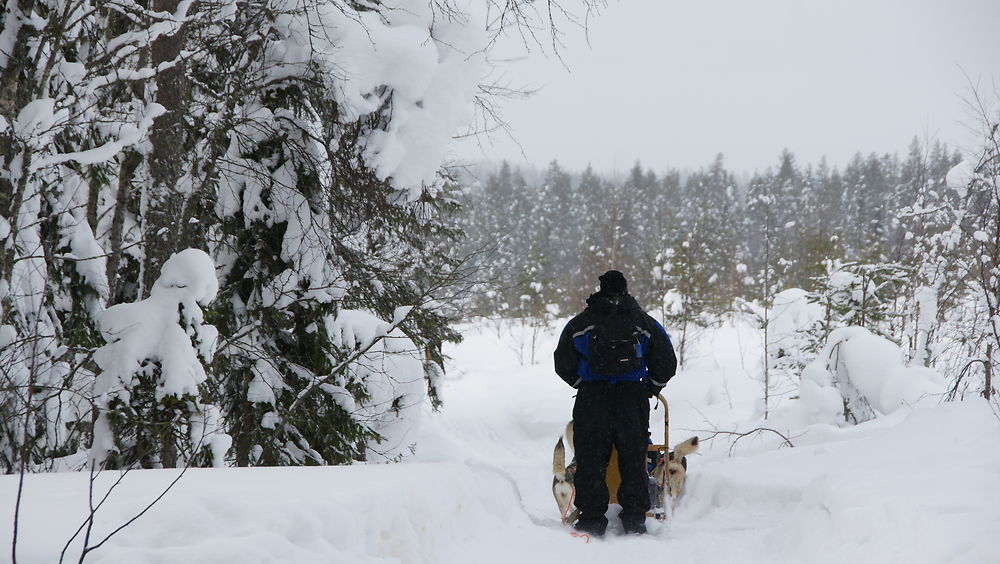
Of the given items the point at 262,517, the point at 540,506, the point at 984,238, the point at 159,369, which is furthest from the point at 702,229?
the point at 262,517

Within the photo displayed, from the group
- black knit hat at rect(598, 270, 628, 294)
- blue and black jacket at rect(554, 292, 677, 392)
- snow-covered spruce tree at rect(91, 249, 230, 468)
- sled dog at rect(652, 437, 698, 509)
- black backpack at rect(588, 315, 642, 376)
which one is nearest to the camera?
snow-covered spruce tree at rect(91, 249, 230, 468)

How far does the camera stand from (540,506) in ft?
24.1

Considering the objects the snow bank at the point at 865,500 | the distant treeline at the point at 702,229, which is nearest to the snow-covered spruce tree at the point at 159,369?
the distant treeline at the point at 702,229

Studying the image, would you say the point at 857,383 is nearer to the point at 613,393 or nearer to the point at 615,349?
the point at 613,393

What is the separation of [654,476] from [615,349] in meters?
1.47

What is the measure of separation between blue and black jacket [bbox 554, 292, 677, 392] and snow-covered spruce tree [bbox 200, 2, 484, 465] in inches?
52.4

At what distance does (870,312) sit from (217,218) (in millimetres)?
11808

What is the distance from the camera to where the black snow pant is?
483 centimetres

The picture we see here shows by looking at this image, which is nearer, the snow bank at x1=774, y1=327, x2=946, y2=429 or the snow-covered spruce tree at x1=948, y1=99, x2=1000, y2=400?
the snow-covered spruce tree at x1=948, y1=99, x2=1000, y2=400

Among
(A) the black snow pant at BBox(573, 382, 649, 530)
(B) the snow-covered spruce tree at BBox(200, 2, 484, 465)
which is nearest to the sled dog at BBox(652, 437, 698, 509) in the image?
(A) the black snow pant at BBox(573, 382, 649, 530)

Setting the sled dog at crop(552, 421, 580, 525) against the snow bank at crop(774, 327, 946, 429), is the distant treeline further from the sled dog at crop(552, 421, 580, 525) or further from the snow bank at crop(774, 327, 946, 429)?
the snow bank at crop(774, 327, 946, 429)

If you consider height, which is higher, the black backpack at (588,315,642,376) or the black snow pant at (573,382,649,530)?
the black backpack at (588,315,642,376)

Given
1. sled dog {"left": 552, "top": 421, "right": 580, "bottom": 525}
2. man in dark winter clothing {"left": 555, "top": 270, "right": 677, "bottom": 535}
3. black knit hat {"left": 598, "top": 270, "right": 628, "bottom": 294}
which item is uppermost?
black knit hat {"left": 598, "top": 270, "right": 628, "bottom": 294}

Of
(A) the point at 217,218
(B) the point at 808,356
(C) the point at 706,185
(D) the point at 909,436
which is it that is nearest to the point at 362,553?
(A) the point at 217,218
